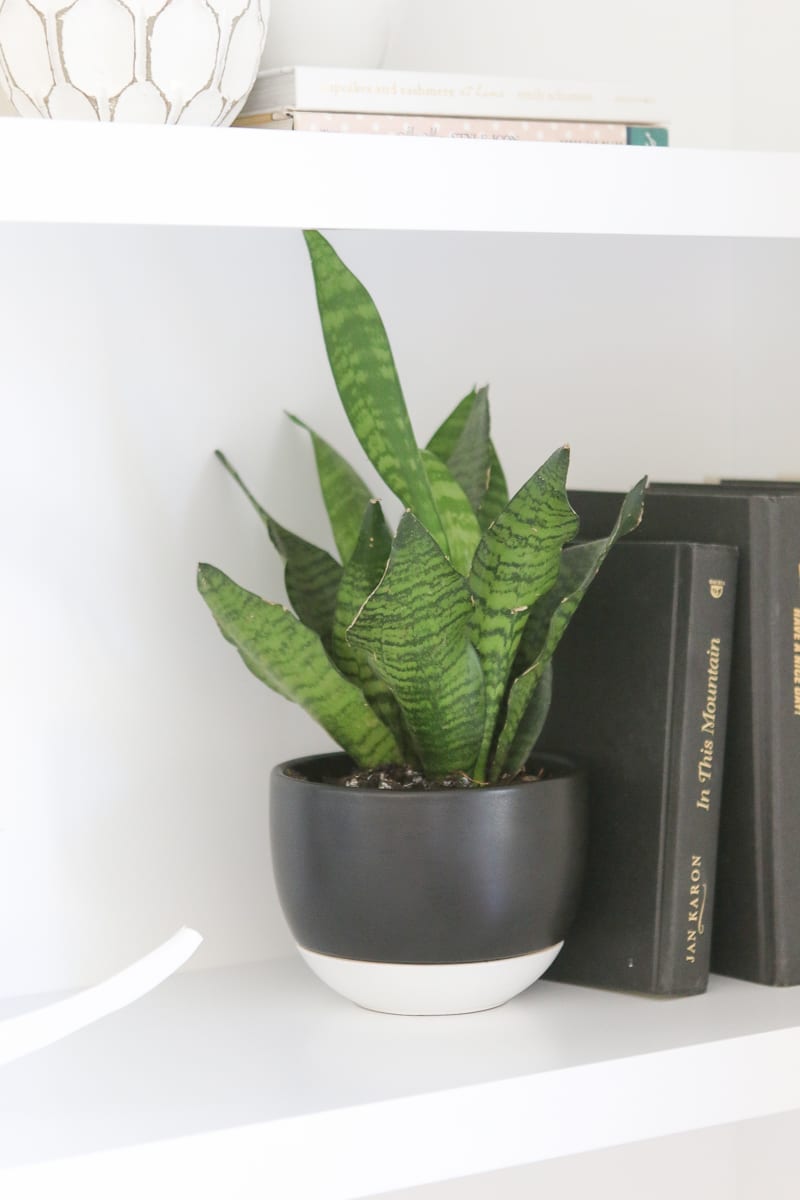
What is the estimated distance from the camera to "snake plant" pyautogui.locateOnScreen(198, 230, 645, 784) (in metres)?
0.66

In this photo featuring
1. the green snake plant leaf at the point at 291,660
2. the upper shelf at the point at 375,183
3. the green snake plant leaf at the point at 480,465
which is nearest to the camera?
the upper shelf at the point at 375,183

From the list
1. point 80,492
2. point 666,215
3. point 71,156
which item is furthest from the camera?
point 80,492

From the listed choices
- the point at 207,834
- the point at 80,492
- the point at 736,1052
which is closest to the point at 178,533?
the point at 80,492

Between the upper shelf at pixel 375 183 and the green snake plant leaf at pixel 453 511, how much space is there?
137 millimetres

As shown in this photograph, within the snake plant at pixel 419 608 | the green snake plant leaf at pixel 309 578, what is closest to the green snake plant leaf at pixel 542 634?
the snake plant at pixel 419 608

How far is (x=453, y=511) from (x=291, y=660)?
0.37 feet

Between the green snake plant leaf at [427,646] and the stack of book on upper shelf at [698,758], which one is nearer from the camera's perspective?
the green snake plant leaf at [427,646]

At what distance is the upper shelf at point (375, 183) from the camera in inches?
22.5

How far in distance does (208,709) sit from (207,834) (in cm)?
7

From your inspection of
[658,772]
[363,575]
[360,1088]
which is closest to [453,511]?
[363,575]

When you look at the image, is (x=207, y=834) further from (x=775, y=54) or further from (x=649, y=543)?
(x=775, y=54)

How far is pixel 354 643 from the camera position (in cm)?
67

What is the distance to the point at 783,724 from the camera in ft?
2.50

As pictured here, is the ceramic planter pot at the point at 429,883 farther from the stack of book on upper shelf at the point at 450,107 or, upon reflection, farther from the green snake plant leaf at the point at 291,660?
the stack of book on upper shelf at the point at 450,107
